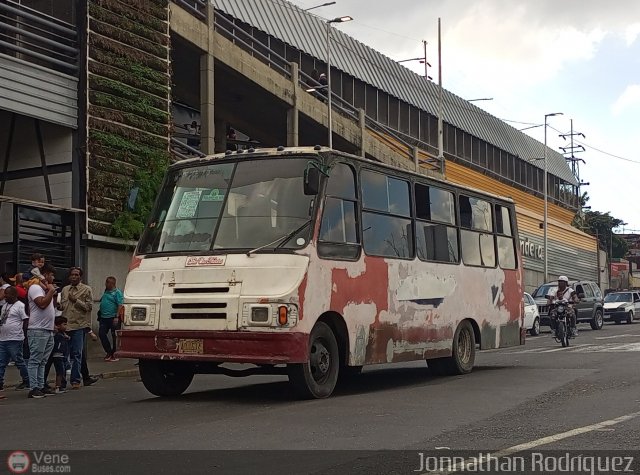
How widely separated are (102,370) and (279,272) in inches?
302

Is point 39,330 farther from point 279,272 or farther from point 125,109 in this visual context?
point 125,109

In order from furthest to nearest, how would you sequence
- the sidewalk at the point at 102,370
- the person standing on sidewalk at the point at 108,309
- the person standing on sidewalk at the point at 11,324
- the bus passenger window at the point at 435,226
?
the person standing on sidewalk at the point at 108,309, the sidewalk at the point at 102,370, the bus passenger window at the point at 435,226, the person standing on sidewalk at the point at 11,324

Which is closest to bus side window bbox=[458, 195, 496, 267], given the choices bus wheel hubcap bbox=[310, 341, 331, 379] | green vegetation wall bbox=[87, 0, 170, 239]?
bus wheel hubcap bbox=[310, 341, 331, 379]

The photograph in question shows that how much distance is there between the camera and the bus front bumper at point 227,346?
1099 cm

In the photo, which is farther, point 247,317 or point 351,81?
point 351,81

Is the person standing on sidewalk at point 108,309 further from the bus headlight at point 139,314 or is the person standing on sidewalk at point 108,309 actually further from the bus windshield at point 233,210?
the bus headlight at point 139,314

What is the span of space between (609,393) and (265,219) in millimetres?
4769

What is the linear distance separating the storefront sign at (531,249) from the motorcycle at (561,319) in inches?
1251

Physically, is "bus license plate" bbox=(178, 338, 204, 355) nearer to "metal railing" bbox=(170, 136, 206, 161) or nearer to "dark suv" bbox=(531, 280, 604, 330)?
"metal railing" bbox=(170, 136, 206, 161)

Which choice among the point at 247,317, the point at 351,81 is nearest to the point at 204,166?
the point at 247,317

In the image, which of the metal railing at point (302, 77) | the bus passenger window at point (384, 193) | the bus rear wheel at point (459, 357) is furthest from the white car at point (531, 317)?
the bus passenger window at point (384, 193)

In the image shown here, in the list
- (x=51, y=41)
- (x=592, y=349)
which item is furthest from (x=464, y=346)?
(x=51, y=41)

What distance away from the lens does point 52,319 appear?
13.4 metres

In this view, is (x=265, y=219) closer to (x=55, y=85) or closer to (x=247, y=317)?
(x=247, y=317)
